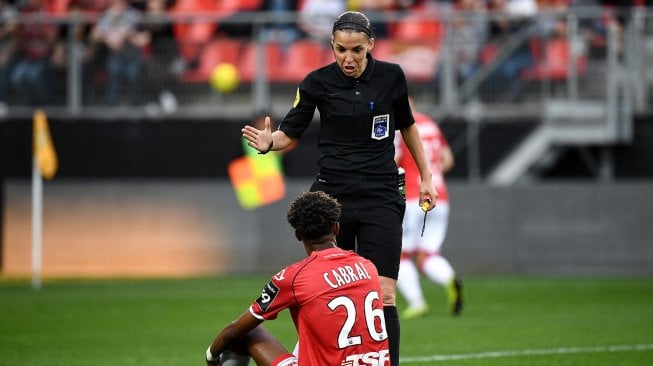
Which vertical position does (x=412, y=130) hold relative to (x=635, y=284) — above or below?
above

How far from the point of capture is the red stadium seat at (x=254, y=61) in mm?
20828

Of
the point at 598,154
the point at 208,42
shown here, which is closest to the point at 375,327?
the point at 208,42

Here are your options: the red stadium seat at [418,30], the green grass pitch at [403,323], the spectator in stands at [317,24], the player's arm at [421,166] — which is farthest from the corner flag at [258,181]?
the player's arm at [421,166]

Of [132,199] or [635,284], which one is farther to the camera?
[132,199]

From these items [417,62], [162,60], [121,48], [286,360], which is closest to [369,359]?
[286,360]

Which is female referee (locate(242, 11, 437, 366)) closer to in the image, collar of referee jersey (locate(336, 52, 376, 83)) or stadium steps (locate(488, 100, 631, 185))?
collar of referee jersey (locate(336, 52, 376, 83))

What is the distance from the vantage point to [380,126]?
8422 mm

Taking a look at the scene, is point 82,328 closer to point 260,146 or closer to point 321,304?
point 260,146

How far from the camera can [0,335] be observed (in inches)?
497

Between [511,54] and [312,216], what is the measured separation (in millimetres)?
13656

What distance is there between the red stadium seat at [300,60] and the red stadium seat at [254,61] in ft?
0.35

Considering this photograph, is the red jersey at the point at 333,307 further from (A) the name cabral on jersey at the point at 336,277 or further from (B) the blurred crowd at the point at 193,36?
(B) the blurred crowd at the point at 193,36

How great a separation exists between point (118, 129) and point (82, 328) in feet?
30.5

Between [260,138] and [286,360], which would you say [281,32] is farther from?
[286,360]
